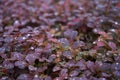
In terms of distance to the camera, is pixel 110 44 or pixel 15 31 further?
pixel 15 31

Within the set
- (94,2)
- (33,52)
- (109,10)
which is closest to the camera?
(33,52)

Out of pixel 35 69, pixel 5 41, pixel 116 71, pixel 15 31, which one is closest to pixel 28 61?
pixel 35 69

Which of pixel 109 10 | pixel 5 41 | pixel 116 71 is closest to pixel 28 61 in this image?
pixel 5 41

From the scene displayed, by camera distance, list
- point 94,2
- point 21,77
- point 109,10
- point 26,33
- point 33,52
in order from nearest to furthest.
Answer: point 21,77, point 33,52, point 26,33, point 109,10, point 94,2

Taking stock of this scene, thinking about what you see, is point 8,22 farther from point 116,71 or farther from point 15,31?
point 116,71

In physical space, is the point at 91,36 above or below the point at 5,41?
below

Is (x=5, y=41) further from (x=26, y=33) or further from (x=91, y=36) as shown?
(x=91, y=36)
